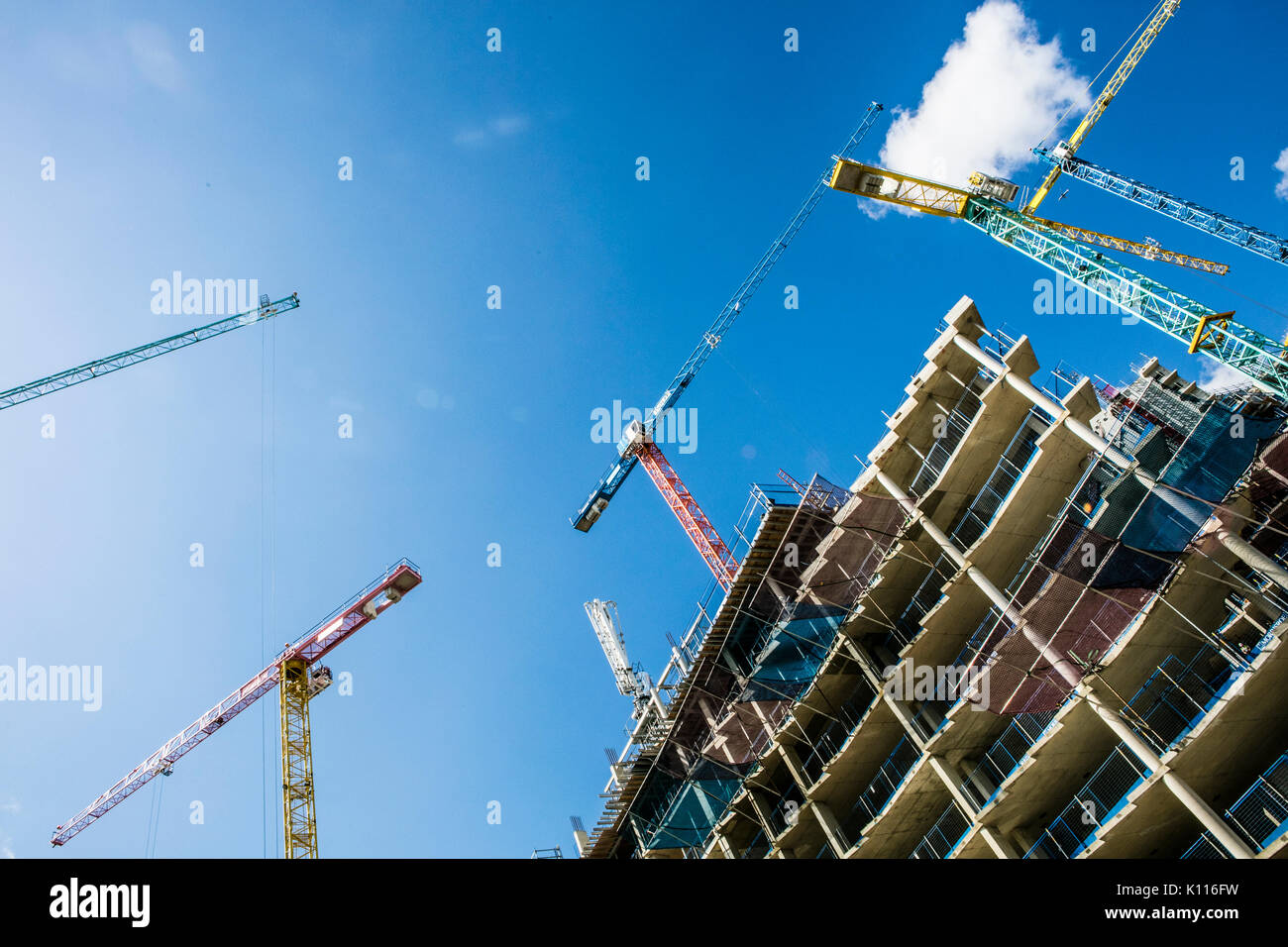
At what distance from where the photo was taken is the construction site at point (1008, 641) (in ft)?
54.0

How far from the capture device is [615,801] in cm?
3141

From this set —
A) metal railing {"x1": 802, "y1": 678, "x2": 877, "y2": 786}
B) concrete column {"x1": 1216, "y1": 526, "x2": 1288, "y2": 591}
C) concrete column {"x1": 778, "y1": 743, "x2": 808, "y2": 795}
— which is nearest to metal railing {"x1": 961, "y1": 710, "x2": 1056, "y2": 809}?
metal railing {"x1": 802, "y1": 678, "x2": 877, "y2": 786}

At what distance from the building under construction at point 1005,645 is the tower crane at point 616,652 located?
19.6 m

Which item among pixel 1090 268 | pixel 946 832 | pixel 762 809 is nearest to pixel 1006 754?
pixel 946 832

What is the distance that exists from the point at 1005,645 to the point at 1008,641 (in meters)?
0.13

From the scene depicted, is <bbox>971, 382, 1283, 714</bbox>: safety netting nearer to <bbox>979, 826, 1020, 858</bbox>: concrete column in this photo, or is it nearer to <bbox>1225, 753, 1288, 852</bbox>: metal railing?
<bbox>979, 826, 1020, 858</bbox>: concrete column

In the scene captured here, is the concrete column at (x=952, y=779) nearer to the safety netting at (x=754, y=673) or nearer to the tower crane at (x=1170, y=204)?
the safety netting at (x=754, y=673)

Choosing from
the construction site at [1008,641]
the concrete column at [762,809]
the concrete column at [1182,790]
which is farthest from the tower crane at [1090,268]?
the concrete column at [762,809]

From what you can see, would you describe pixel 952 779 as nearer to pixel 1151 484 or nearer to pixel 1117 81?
pixel 1151 484

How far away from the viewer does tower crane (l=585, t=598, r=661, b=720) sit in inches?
1994
